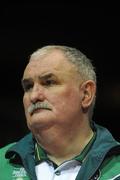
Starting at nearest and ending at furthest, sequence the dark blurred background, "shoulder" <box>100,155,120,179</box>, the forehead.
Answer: "shoulder" <box>100,155,120,179</box>, the forehead, the dark blurred background

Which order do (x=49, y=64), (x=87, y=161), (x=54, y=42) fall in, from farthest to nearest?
(x=54, y=42)
(x=49, y=64)
(x=87, y=161)

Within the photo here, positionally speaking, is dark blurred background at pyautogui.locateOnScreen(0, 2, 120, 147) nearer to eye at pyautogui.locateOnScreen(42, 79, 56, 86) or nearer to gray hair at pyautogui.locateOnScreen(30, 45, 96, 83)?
gray hair at pyautogui.locateOnScreen(30, 45, 96, 83)

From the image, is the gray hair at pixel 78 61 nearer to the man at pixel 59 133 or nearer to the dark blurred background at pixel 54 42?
the man at pixel 59 133

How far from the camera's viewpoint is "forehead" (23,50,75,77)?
7.70 feet

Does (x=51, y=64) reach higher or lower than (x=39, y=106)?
higher

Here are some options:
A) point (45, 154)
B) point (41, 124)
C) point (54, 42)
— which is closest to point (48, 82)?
point (41, 124)

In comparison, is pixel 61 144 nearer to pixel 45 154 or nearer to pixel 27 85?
pixel 45 154

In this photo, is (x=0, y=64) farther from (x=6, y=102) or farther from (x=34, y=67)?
(x=34, y=67)

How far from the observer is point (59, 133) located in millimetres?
2318

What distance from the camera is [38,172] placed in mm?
2303

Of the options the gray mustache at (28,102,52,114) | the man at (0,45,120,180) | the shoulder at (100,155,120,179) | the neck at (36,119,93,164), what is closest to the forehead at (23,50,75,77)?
the man at (0,45,120,180)

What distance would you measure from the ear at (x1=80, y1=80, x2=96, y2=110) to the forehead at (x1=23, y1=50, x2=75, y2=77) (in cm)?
9

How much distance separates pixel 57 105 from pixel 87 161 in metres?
0.26

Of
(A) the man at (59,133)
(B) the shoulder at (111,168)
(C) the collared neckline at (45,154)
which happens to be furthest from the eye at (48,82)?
(B) the shoulder at (111,168)
